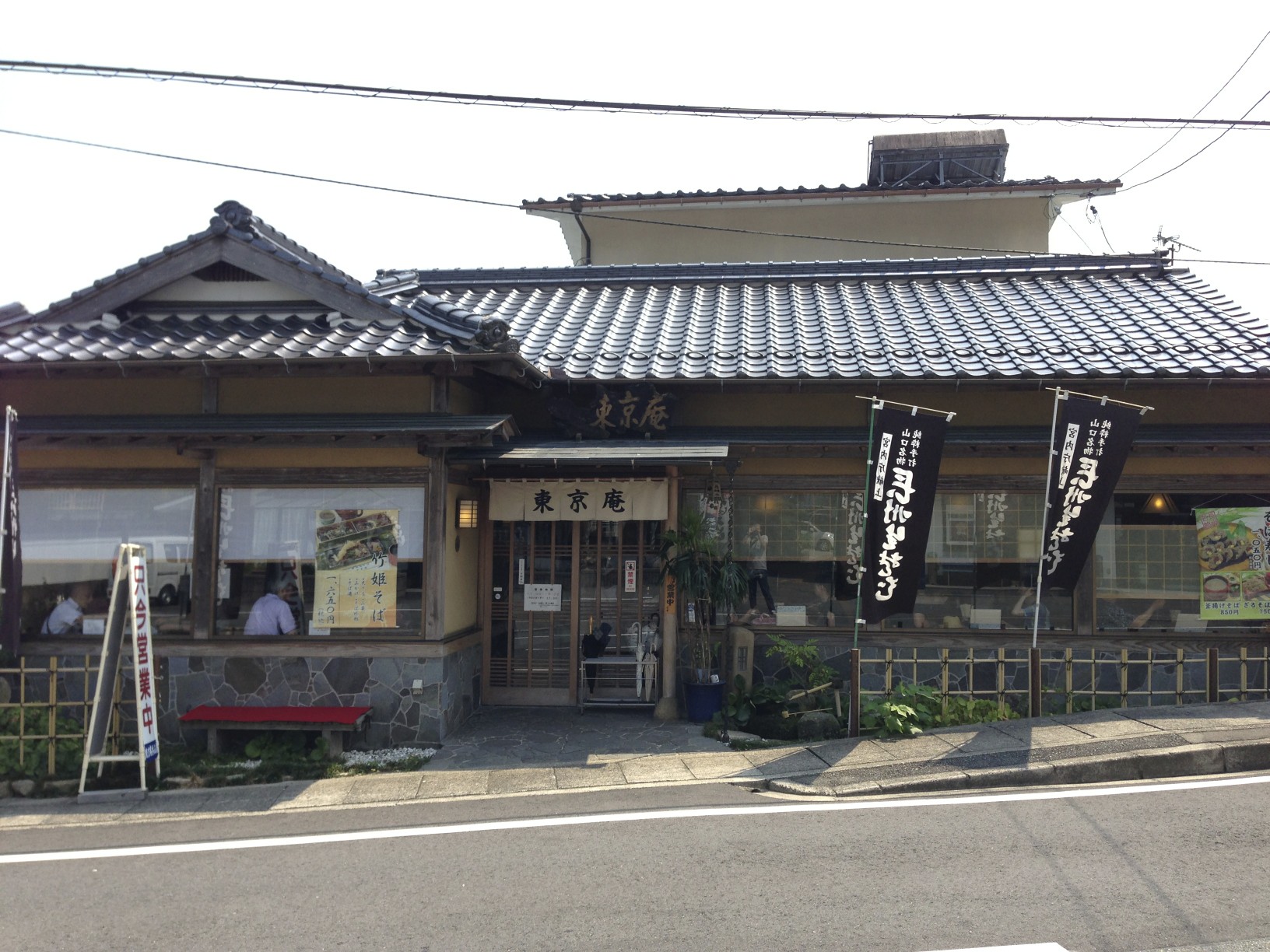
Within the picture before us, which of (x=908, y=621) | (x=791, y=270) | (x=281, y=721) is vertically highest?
(x=791, y=270)

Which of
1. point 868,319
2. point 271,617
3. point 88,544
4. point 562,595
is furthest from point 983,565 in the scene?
point 88,544

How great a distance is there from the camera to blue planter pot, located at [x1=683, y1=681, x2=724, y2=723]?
1102cm

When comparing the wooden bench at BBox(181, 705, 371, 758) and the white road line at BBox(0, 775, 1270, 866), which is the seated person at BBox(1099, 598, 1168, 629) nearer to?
the white road line at BBox(0, 775, 1270, 866)

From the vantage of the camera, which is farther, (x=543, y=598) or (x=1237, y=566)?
(x=543, y=598)

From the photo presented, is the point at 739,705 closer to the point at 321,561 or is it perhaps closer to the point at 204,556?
the point at 321,561

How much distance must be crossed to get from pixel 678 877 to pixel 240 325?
27.4 feet

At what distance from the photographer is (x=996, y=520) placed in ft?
38.5

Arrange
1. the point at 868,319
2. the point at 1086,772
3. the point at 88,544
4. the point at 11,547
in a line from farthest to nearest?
the point at 868,319, the point at 88,544, the point at 11,547, the point at 1086,772

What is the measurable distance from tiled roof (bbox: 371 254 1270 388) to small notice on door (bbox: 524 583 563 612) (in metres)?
2.82

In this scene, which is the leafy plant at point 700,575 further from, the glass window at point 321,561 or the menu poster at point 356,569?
the menu poster at point 356,569

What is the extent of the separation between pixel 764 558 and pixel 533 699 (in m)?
3.63

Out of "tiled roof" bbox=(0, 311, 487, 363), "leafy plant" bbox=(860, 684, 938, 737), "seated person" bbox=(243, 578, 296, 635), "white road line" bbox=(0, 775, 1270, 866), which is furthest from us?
"seated person" bbox=(243, 578, 296, 635)

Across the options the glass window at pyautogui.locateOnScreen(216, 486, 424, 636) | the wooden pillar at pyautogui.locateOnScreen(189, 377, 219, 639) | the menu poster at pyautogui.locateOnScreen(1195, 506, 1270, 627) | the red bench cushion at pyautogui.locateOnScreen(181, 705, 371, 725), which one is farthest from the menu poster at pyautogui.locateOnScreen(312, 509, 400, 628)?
the menu poster at pyautogui.locateOnScreen(1195, 506, 1270, 627)

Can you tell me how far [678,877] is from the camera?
6.08m
